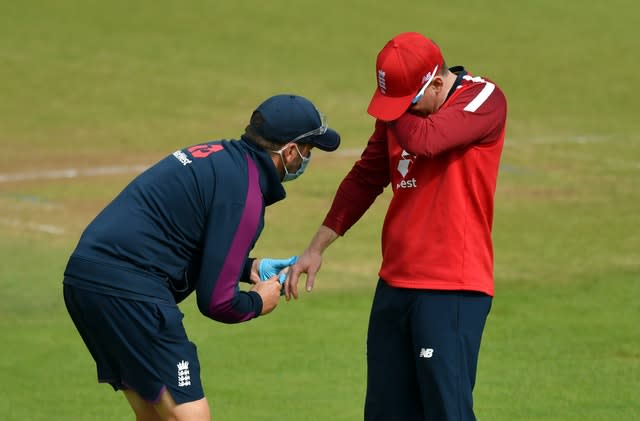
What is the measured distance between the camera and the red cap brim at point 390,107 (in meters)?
6.46

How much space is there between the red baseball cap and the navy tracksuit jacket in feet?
2.41

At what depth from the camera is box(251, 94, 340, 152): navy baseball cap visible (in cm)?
647

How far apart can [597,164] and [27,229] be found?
309 inches

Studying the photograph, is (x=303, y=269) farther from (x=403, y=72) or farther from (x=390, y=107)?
(x=403, y=72)

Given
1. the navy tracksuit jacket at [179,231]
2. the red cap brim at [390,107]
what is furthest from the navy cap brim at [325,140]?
the navy tracksuit jacket at [179,231]

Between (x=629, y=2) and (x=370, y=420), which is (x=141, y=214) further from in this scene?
(x=629, y=2)

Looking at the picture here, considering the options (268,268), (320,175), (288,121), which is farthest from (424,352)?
(320,175)

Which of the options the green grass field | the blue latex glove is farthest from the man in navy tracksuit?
the green grass field

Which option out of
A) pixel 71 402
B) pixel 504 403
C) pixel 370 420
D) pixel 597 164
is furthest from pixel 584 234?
pixel 370 420

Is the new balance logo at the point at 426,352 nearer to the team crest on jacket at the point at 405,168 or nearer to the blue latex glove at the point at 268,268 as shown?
the team crest on jacket at the point at 405,168

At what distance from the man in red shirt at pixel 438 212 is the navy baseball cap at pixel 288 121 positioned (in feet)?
1.02

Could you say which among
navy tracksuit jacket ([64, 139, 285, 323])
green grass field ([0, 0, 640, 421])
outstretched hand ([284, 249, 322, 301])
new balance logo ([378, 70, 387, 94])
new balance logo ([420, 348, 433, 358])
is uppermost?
new balance logo ([378, 70, 387, 94])

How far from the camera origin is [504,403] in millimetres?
9281

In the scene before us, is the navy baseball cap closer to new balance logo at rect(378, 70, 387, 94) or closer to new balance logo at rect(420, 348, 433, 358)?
new balance logo at rect(378, 70, 387, 94)
